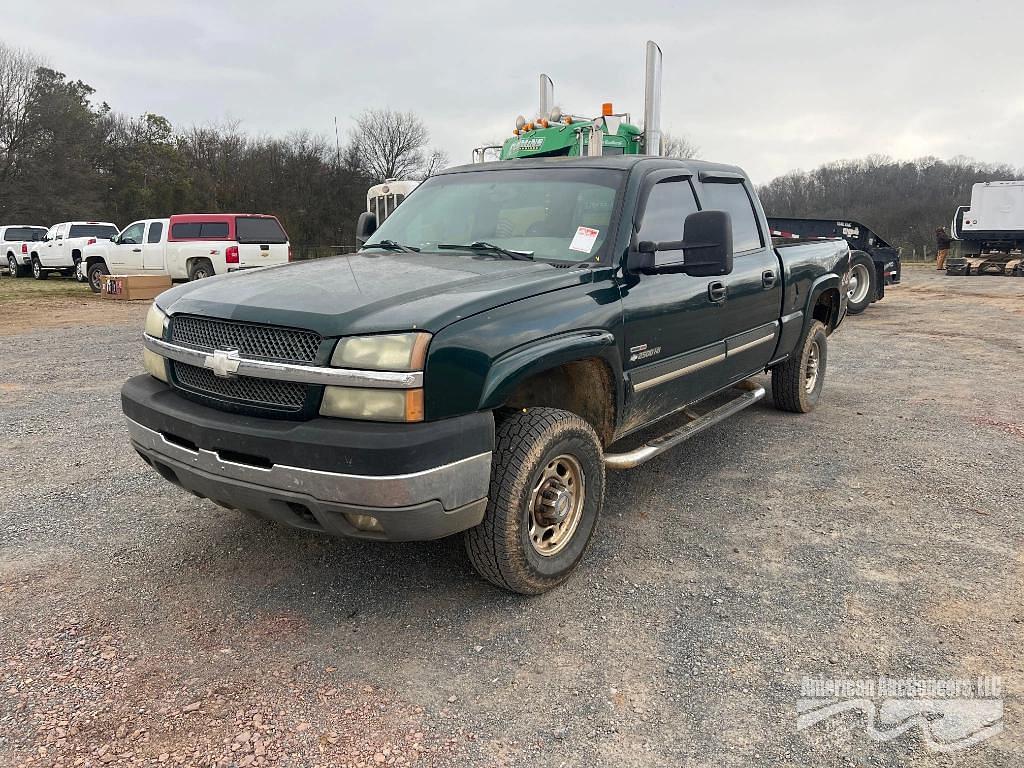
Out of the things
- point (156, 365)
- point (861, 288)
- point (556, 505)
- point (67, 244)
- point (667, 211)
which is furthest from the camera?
point (67, 244)

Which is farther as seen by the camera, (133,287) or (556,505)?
(133,287)

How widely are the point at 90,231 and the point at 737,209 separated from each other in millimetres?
22876

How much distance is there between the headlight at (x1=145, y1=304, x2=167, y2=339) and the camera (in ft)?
10.5

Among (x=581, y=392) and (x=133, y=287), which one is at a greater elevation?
(x=581, y=392)

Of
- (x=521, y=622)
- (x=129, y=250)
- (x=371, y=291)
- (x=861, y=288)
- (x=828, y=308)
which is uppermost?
(x=129, y=250)

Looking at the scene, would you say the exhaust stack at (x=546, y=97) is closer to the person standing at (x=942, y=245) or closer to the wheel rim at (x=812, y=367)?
the wheel rim at (x=812, y=367)

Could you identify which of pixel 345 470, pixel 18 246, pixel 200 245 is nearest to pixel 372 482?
pixel 345 470

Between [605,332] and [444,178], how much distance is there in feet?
→ 6.00

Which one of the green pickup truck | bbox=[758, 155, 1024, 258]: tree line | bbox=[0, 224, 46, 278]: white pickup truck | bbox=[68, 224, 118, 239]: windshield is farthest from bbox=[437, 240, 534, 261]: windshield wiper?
bbox=[758, 155, 1024, 258]: tree line

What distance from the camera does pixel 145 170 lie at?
42.5 meters

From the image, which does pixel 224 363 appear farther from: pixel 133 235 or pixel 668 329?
pixel 133 235

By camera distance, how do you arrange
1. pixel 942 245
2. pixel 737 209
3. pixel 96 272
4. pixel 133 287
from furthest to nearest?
1. pixel 942 245
2. pixel 96 272
3. pixel 133 287
4. pixel 737 209

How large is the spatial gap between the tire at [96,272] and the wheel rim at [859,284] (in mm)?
17358

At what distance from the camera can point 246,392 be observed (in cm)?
279
